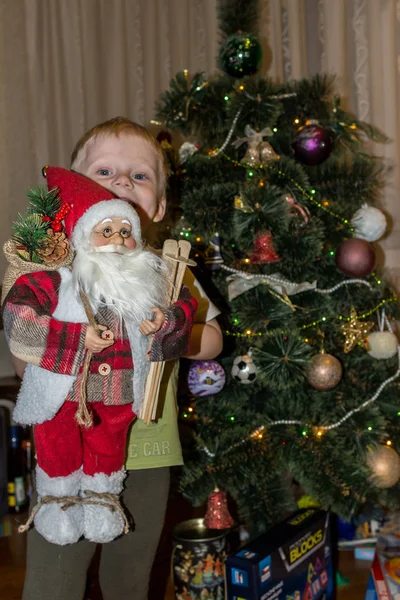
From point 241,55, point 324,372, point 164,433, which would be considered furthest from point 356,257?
point 164,433

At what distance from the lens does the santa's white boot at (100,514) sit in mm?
800

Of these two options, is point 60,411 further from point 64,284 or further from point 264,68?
point 264,68

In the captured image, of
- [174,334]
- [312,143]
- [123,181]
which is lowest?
[174,334]

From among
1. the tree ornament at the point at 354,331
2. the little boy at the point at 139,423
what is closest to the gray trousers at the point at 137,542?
the little boy at the point at 139,423

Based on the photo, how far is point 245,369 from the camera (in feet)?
4.64

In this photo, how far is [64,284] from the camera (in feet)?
2.53

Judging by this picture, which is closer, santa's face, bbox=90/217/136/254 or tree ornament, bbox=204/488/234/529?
santa's face, bbox=90/217/136/254

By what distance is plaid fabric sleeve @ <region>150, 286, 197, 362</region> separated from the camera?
78cm

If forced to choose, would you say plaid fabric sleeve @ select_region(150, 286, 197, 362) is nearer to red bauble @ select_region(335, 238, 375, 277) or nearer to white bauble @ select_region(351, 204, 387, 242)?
red bauble @ select_region(335, 238, 375, 277)

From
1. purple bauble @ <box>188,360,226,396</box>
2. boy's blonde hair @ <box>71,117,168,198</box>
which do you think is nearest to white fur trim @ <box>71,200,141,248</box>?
boy's blonde hair @ <box>71,117,168,198</box>

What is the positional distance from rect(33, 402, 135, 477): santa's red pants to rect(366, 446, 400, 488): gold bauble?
2.55 ft

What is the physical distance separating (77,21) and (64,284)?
1793 millimetres

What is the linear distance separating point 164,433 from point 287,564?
0.46 m

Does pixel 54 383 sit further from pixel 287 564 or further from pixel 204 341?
pixel 287 564
